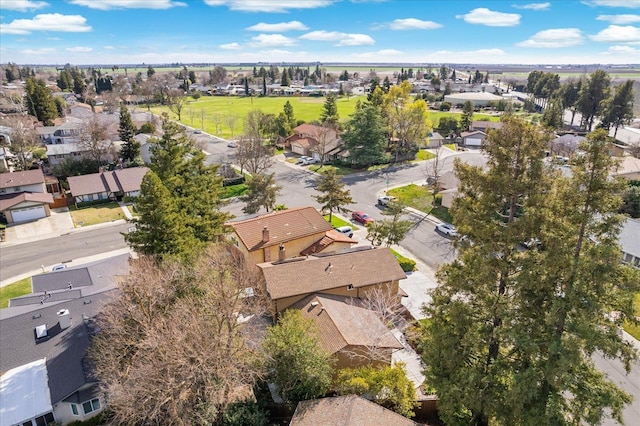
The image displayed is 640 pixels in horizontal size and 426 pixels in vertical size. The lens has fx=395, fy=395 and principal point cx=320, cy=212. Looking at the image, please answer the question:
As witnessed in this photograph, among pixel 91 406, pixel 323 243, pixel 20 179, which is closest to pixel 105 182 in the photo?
pixel 20 179

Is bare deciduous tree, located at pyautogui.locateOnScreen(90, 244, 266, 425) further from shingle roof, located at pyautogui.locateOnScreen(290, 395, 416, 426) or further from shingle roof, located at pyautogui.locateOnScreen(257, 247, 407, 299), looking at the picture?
shingle roof, located at pyautogui.locateOnScreen(257, 247, 407, 299)

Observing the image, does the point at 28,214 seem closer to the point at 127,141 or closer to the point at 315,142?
the point at 127,141

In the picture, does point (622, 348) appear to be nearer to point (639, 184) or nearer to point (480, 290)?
point (480, 290)

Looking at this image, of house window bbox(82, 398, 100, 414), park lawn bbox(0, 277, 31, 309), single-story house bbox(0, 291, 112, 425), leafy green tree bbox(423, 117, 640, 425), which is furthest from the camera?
park lawn bbox(0, 277, 31, 309)

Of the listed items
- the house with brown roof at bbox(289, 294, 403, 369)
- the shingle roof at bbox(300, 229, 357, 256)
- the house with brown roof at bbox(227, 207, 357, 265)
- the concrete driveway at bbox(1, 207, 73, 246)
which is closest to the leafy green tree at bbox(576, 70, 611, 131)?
the shingle roof at bbox(300, 229, 357, 256)

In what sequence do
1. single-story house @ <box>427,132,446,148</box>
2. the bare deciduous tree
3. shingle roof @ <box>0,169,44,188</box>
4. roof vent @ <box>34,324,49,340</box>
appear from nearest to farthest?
the bare deciduous tree < roof vent @ <box>34,324,49,340</box> < shingle roof @ <box>0,169,44,188</box> < single-story house @ <box>427,132,446,148</box>
